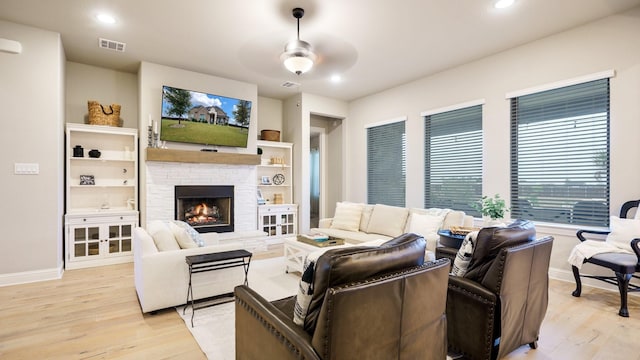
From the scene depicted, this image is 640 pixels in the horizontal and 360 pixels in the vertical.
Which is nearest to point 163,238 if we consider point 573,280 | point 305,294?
point 305,294

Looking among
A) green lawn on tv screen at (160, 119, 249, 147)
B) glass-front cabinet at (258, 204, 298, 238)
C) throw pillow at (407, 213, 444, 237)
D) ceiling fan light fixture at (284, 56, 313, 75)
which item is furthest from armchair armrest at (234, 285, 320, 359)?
glass-front cabinet at (258, 204, 298, 238)

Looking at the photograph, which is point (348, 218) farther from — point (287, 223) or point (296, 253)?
point (287, 223)

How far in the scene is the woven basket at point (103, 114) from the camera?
15.1 feet

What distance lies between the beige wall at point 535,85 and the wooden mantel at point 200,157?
2728mm

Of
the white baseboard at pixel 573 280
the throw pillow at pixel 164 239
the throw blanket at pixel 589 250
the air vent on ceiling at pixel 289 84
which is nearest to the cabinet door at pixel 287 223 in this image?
the air vent on ceiling at pixel 289 84

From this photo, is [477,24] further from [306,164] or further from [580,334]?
[306,164]

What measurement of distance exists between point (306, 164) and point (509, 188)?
3.67 m

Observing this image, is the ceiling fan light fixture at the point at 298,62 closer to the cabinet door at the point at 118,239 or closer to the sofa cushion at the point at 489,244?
the sofa cushion at the point at 489,244

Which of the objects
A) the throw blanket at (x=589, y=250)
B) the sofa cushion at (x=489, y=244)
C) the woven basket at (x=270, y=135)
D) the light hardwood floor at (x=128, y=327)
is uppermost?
the woven basket at (x=270, y=135)

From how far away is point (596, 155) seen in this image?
3.59 metres

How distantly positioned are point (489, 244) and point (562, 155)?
2817 mm

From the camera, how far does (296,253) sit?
393 centimetres

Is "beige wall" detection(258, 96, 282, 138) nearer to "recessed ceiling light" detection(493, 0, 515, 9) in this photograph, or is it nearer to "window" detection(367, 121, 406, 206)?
"window" detection(367, 121, 406, 206)

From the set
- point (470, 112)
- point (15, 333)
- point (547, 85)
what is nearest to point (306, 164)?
point (470, 112)
